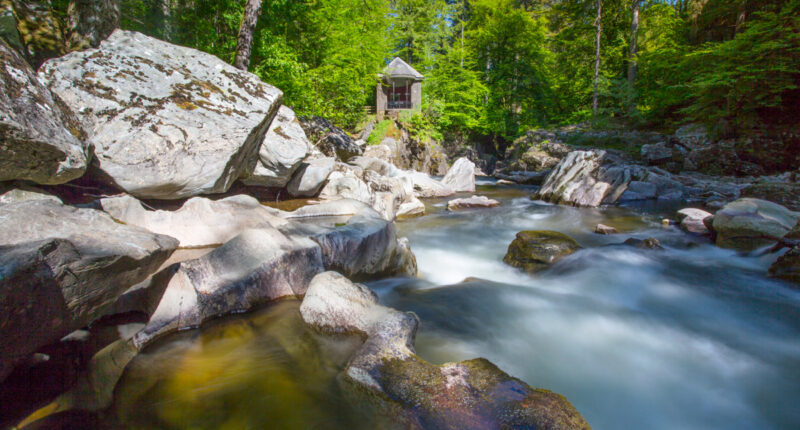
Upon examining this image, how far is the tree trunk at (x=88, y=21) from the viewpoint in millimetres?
4973

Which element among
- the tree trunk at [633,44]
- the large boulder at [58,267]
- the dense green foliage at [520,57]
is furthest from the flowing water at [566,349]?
the tree trunk at [633,44]

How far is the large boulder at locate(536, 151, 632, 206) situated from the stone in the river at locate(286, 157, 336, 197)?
8.06m

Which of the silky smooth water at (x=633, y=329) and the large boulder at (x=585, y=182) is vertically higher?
the large boulder at (x=585, y=182)

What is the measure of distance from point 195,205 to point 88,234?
1618mm

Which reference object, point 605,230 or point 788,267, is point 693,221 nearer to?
point 605,230

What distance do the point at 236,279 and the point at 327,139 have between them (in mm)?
6662

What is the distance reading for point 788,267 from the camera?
4.50 metres

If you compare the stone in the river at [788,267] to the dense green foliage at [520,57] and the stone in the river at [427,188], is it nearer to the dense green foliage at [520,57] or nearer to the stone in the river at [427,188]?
the stone in the river at [427,188]

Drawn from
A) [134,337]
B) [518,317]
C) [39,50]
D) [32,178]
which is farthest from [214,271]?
[39,50]

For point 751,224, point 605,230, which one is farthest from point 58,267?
point 751,224

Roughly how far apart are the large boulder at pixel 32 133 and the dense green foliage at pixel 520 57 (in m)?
6.02

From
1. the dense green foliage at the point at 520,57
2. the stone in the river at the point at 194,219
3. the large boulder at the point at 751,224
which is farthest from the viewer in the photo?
the dense green foliage at the point at 520,57

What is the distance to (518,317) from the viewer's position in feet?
12.0

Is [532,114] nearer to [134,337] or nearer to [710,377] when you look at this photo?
[710,377]
